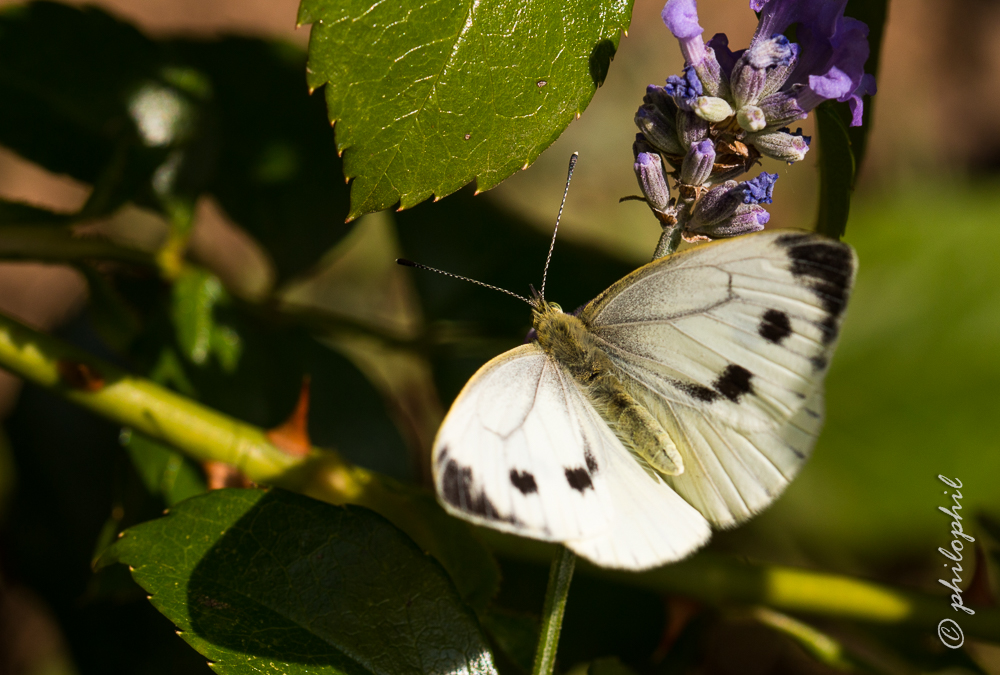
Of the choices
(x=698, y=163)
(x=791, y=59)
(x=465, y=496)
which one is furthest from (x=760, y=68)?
(x=465, y=496)

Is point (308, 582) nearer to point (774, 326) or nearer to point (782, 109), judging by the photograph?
point (774, 326)

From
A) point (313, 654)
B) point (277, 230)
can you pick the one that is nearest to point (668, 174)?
point (313, 654)

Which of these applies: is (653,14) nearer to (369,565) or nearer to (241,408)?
(241,408)

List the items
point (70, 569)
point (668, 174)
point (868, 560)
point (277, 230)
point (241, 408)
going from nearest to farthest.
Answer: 1. point (668, 174)
2. point (241, 408)
3. point (277, 230)
4. point (70, 569)
5. point (868, 560)

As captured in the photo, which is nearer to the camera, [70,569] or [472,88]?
[472,88]

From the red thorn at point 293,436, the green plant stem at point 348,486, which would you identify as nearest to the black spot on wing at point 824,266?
the green plant stem at point 348,486

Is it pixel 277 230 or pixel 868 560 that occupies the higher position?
pixel 277 230

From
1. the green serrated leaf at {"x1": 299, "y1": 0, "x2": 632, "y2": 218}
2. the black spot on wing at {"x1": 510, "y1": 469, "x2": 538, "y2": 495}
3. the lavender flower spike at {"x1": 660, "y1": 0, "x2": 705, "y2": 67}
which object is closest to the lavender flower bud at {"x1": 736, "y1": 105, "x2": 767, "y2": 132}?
the lavender flower spike at {"x1": 660, "y1": 0, "x2": 705, "y2": 67}
